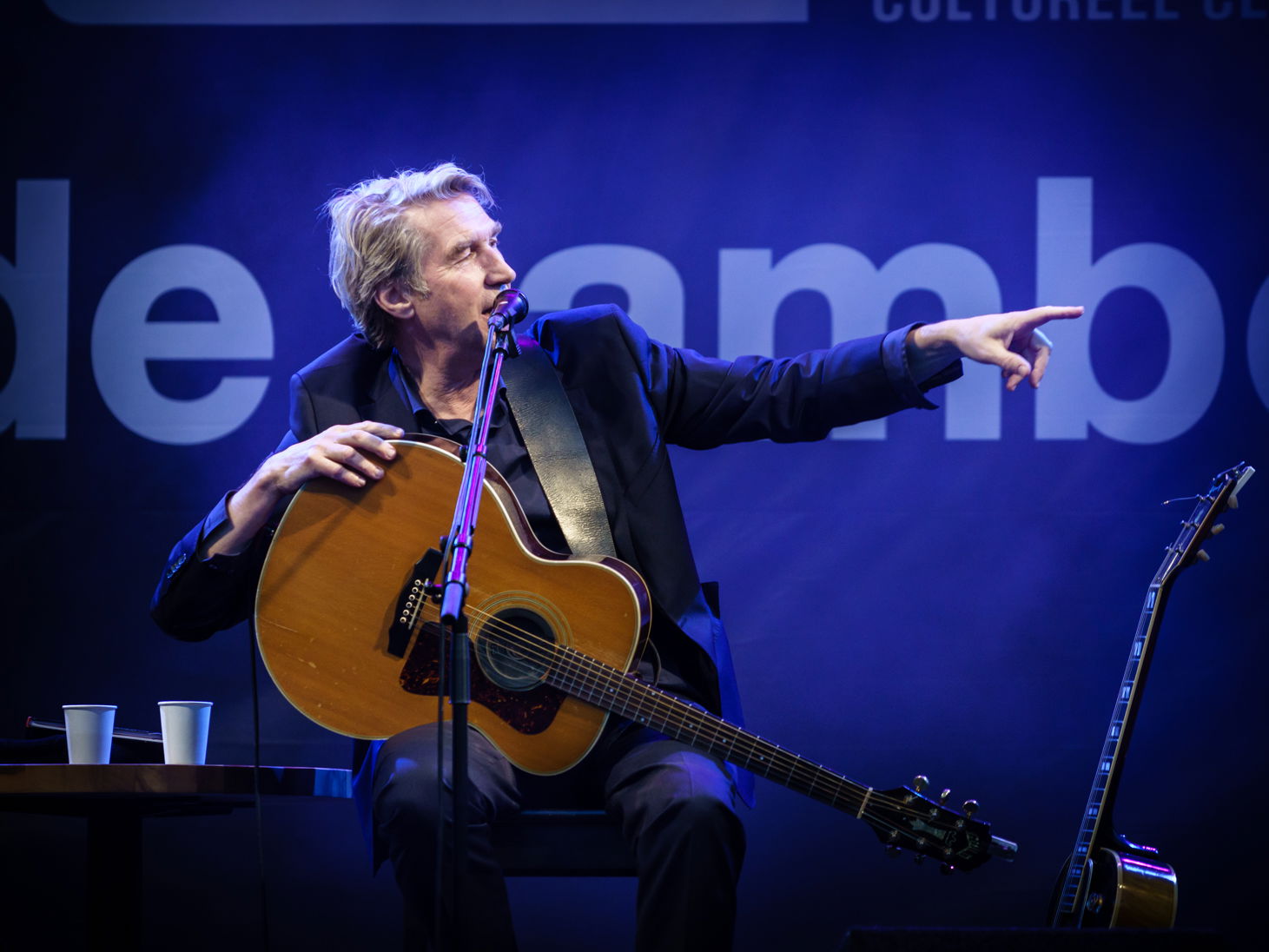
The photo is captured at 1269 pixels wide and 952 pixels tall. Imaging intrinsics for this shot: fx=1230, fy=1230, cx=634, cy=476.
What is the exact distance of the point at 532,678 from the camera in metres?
2.35

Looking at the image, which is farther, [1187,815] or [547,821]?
[1187,815]

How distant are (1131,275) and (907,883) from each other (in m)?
1.89

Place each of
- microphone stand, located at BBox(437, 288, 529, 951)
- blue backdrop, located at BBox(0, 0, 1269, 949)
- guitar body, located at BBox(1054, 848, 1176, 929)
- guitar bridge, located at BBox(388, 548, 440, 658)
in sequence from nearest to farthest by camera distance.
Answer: microphone stand, located at BBox(437, 288, 529, 951) < guitar bridge, located at BBox(388, 548, 440, 658) < guitar body, located at BBox(1054, 848, 1176, 929) < blue backdrop, located at BBox(0, 0, 1269, 949)

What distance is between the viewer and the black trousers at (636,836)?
213 centimetres

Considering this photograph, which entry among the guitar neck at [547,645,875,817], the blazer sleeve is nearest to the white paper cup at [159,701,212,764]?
the guitar neck at [547,645,875,817]

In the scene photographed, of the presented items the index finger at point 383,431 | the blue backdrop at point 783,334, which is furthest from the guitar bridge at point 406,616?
the blue backdrop at point 783,334

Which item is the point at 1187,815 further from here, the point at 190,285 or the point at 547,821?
the point at 190,285

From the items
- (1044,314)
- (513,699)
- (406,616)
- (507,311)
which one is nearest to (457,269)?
(507,311)

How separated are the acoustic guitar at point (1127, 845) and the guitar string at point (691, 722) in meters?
0.58

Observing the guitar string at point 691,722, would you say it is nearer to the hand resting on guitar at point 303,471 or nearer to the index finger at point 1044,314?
the hand resting on guitar at point 303,471

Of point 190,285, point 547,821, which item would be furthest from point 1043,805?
point 190,285

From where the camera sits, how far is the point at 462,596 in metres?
1.81

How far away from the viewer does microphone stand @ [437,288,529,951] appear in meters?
1.78

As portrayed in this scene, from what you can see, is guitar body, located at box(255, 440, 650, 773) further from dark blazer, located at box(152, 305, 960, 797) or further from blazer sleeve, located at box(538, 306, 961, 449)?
blazer sleeve, located at box(538, 306, 961, 449)
